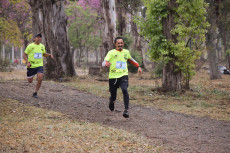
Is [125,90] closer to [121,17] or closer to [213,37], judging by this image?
[213,37]

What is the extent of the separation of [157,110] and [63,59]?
1005 centimetres

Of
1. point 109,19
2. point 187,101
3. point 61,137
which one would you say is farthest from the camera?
point 109,19

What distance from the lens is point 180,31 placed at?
11.8m

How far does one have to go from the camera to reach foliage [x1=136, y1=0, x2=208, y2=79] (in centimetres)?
1195

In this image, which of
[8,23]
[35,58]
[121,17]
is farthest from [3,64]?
[35,58]

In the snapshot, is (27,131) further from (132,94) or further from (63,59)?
(63,59)

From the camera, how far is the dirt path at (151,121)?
19.2ft

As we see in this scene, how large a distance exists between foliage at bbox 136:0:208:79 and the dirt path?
10.1ft

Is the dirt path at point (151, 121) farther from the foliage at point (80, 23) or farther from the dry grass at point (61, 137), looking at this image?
the foliage at point (80, 23)

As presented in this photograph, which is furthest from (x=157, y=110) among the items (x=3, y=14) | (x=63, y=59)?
(x=3, y=14)

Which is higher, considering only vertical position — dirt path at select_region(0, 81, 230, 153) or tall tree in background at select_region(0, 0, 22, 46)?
tall tree in background at select_region(0, 0, 22, 46)

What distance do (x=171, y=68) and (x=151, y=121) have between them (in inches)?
202

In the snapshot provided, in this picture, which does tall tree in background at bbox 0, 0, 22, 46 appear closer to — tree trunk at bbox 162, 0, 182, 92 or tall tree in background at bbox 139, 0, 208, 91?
tall tree in background at bbox 139, 0, 208, 91

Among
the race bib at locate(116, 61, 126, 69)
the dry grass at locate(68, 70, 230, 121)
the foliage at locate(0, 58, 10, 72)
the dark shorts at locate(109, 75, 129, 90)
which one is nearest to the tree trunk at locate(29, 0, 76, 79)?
the dry grass at locate(68, 70, 230, 121)
